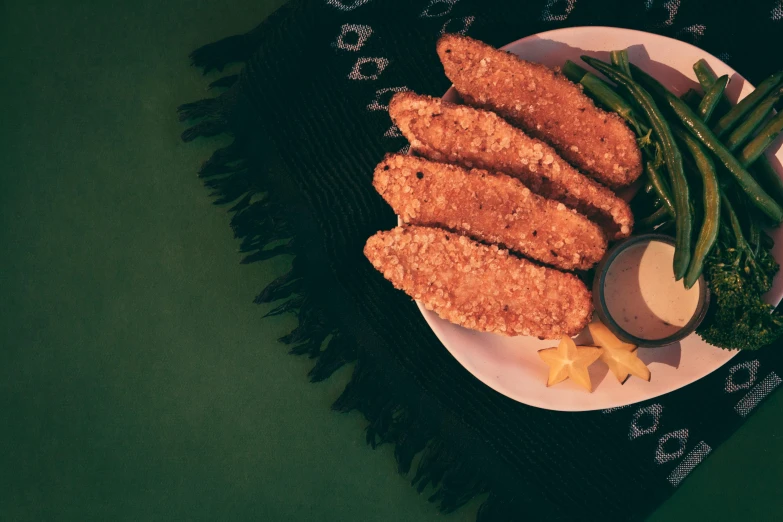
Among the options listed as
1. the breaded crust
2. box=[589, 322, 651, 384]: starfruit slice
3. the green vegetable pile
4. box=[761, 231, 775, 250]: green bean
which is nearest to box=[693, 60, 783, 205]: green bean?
the green vegetable pile

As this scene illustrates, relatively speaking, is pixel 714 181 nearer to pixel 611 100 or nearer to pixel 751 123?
pixel 751 123

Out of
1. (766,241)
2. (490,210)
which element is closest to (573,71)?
(490,210)

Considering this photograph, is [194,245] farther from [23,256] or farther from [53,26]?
[53,26]

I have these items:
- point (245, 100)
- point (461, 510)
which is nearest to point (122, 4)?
point (245, 100)

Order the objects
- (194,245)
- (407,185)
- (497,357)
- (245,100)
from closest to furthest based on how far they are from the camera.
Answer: (407,185)
(497,357)
(245,100)
(194,245)

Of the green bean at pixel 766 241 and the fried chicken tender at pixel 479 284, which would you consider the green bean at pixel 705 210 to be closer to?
the green bean at pixel 766 241

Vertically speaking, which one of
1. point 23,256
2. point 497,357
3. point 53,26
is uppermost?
point 53,26
